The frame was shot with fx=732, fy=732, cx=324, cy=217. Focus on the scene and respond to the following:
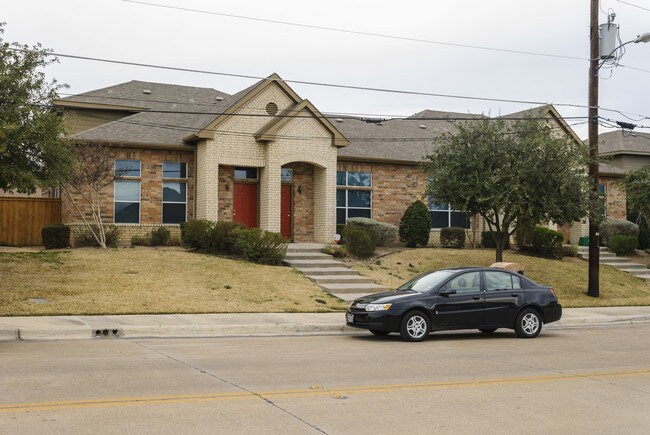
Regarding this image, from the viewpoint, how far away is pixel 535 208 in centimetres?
2386

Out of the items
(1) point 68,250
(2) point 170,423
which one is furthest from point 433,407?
(1) point 68,250

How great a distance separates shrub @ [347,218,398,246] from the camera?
95.1 feet

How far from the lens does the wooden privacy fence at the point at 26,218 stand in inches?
1035

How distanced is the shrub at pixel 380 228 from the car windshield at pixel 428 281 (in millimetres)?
13051

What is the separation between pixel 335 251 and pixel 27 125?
1207 centimetres

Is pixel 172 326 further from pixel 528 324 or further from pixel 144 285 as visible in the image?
pixel 528 324

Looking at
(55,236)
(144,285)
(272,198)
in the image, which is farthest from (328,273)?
(55,236)

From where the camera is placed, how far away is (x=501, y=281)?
15.6 meters

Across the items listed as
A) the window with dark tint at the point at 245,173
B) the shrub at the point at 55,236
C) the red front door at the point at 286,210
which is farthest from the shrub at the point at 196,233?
the red front door at the point at 286,210

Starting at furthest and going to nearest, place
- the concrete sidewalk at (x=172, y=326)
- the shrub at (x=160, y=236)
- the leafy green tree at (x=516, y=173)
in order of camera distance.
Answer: the shrub at (x=160, y=236) < the leafy green tree at (x=516, y=173) < the concrete sidewalk at (x=172, y=326)

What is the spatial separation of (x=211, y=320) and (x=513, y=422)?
9.80 m

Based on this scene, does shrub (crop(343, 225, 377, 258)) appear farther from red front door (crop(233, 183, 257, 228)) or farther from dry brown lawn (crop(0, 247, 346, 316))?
red front door (crop(233, 183, 257, 228))

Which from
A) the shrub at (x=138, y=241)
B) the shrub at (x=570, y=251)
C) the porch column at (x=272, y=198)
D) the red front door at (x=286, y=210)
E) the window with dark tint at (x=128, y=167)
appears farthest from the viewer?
the shrub at (x=570, y=251)

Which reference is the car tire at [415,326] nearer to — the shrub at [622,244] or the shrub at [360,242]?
the shrub at [360,242]
